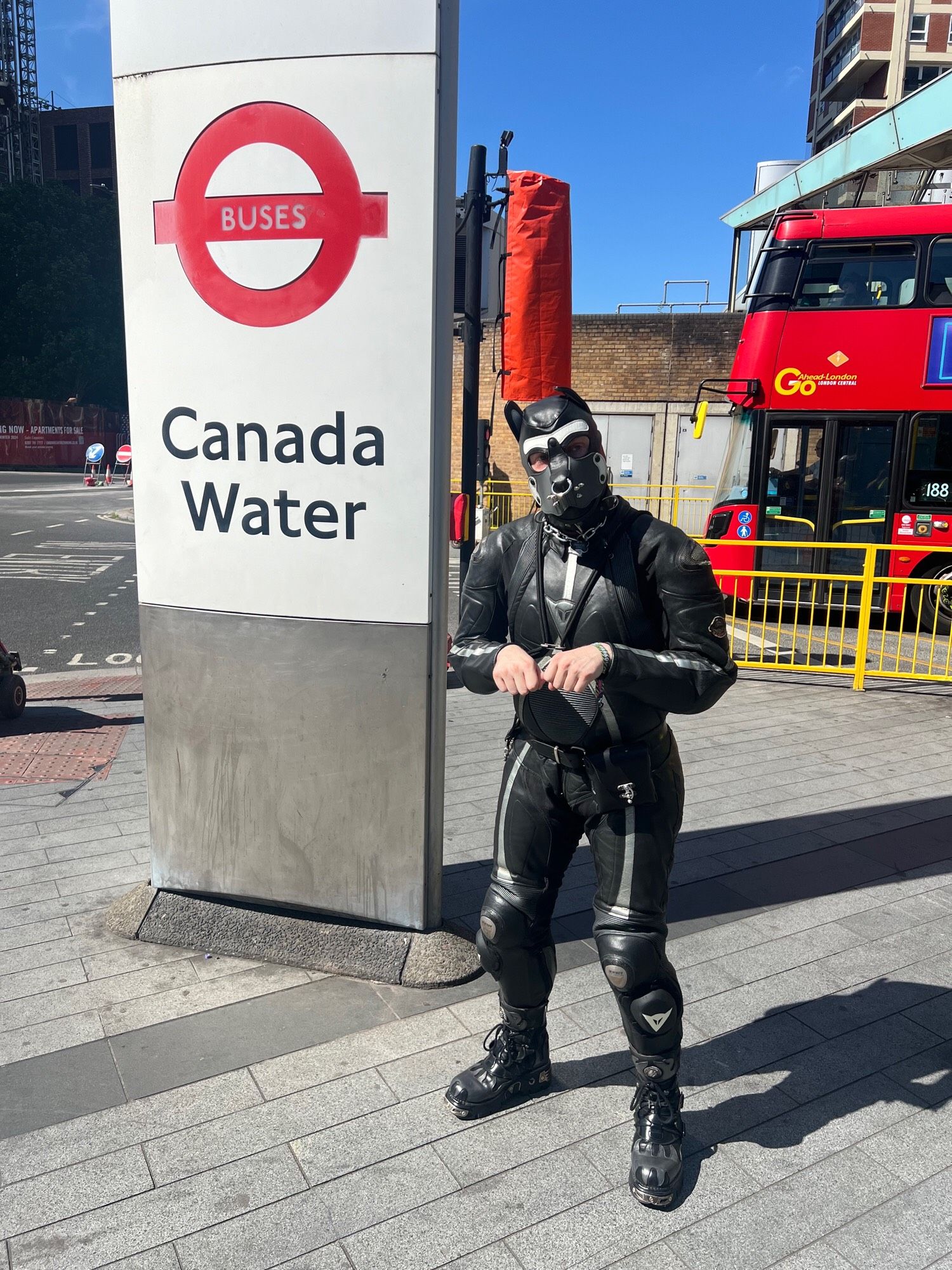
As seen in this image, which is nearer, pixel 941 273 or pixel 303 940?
pixel 303 940

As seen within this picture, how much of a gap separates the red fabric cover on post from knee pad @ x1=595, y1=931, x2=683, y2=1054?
4.76 meters

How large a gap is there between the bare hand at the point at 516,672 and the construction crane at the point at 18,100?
66763mm

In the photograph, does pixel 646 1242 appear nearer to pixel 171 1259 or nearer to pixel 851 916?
pixel 171 1259

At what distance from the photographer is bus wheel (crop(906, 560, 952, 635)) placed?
35.0 ft

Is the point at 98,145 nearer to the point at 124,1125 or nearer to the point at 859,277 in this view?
the point at 859,277

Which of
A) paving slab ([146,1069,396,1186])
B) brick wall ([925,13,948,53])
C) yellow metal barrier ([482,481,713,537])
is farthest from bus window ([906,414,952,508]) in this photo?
brick wall ([925,13,948,53])

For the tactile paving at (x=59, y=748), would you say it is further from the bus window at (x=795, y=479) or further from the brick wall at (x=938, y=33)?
the brick wall at (x=938, y=33)

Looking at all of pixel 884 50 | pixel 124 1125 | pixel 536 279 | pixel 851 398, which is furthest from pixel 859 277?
pixel 884 50

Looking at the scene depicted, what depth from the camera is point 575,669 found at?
2.23m

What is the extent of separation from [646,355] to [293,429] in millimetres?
20118

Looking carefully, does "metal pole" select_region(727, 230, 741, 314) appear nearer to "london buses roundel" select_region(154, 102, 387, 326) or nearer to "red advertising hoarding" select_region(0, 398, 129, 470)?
"london buses roundel" select_region(154, 102, 387, 326)

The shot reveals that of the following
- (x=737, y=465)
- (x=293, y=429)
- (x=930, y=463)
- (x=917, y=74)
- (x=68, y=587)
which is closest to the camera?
(x=293, y=429)

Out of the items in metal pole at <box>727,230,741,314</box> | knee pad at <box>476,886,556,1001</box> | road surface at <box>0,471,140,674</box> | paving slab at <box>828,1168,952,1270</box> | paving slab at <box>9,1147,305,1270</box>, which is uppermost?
metal pole at <box>727,230,741,314</box>

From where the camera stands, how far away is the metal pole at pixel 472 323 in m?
7.20
